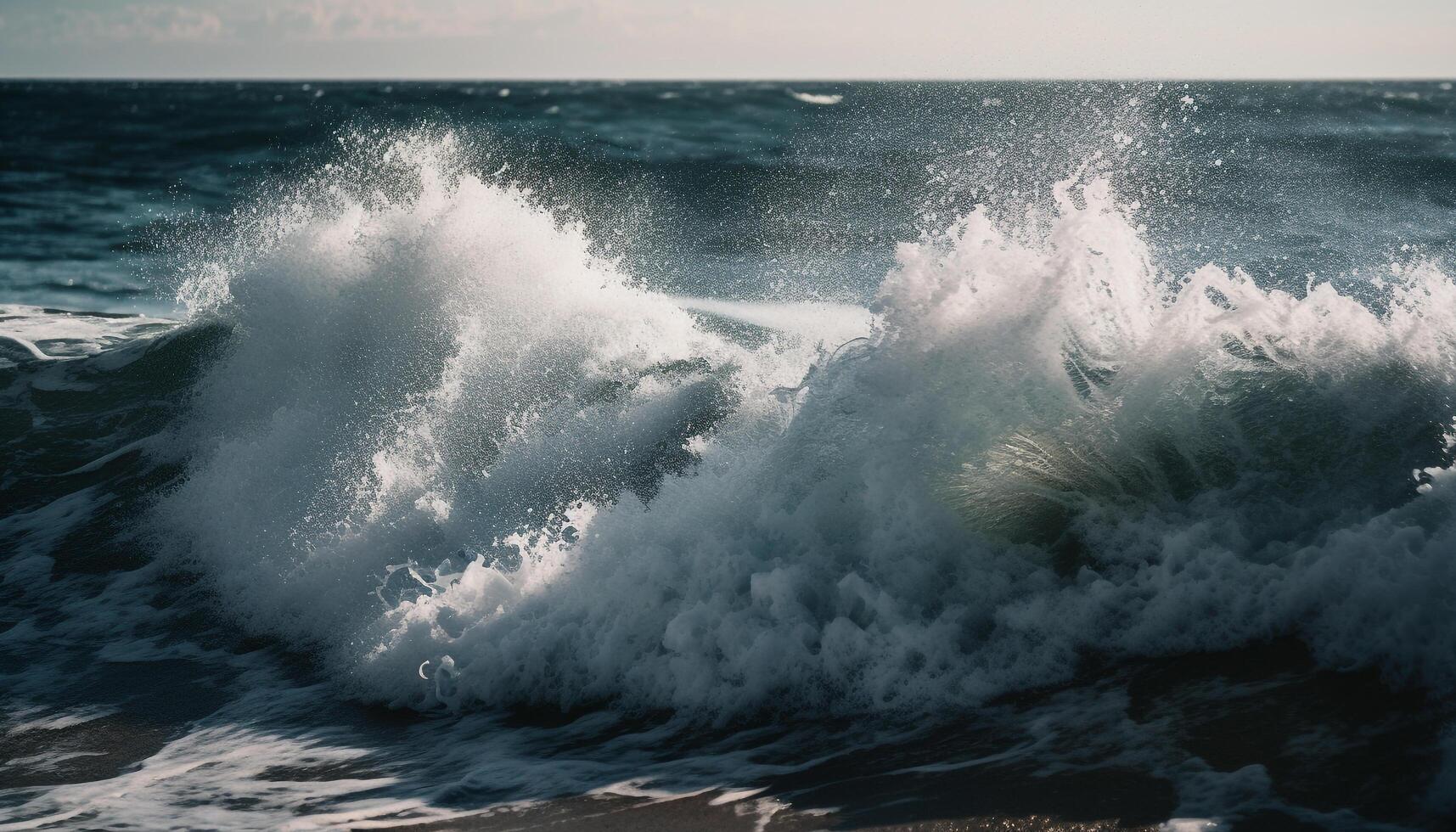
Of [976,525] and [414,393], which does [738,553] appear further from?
[414,393]

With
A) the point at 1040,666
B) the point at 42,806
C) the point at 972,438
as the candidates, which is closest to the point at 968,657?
the point at 1040,666

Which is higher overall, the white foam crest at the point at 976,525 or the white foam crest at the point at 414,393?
the white foam crest at the point at 414,393

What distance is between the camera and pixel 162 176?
24688mm

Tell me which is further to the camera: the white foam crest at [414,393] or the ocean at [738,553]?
the white foam crest at [414,393]

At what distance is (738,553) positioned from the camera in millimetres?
5023

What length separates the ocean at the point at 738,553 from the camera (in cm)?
387

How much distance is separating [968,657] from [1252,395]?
5.90ft

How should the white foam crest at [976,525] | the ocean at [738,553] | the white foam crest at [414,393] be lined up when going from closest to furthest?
the ocean at [738,553]
the white foam crest at [976,525]
the white foam crest at [414,393]

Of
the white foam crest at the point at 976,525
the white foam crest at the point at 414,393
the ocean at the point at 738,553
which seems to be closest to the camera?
the ocean at the point at 738,553

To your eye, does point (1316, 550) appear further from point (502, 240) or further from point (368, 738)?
point (502, 240)

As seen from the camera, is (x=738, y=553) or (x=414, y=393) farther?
(x=414, y=393)

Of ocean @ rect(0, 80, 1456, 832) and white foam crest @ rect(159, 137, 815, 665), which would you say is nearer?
ocean @ rect(0, 80, 1456, 832)

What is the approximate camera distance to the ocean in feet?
12.7

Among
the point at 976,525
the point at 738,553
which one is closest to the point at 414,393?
the point at 738,553
